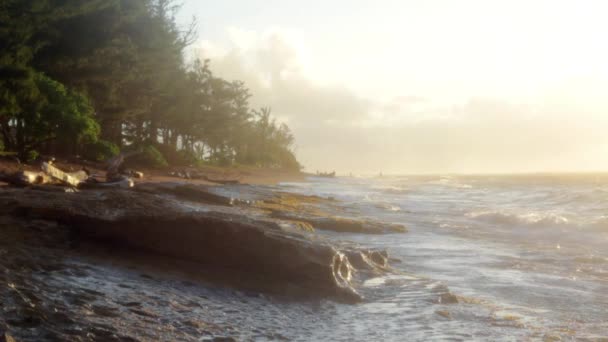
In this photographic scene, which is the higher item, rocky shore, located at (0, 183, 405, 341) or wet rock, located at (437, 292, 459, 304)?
rocky shore, located at (0, 183, 405, 341)

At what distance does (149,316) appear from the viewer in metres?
3.93

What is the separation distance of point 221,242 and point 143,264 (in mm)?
768

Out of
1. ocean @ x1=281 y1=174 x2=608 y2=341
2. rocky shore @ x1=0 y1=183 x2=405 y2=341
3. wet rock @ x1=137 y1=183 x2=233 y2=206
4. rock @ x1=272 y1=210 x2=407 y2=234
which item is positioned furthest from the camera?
wet rock @ x1=137 y1=183 x2=233 y2=206

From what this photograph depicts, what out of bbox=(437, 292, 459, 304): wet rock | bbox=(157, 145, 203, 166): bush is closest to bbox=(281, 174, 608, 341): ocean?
bbox=(437, 292, 459, 304): wet rock

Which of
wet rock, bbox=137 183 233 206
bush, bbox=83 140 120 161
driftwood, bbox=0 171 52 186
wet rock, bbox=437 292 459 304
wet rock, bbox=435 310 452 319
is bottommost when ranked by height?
wet rock, bbox=435 310 452 319

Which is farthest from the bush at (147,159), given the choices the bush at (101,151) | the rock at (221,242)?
the rock at (221,242)

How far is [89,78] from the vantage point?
80.1 feet

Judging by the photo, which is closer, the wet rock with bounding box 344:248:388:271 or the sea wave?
the wet rock with bounding box 344:248:388:271

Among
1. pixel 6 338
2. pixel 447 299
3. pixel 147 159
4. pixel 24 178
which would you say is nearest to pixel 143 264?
pixel 6 338

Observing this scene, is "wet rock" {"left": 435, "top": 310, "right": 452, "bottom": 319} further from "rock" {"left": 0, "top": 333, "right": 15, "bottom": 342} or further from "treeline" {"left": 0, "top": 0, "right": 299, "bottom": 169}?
"treeline" {"left": 0, "top": 0, "right": 299, "bottom": 169}

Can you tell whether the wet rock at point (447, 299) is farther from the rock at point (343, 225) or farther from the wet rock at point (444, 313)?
the rock at point (343, 225)

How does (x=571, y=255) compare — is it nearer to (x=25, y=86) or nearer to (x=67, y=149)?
(x=25, y=86)

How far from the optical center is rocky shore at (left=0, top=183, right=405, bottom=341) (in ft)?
12.3

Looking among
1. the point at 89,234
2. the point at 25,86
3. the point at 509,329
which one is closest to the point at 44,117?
the point at 25,86
